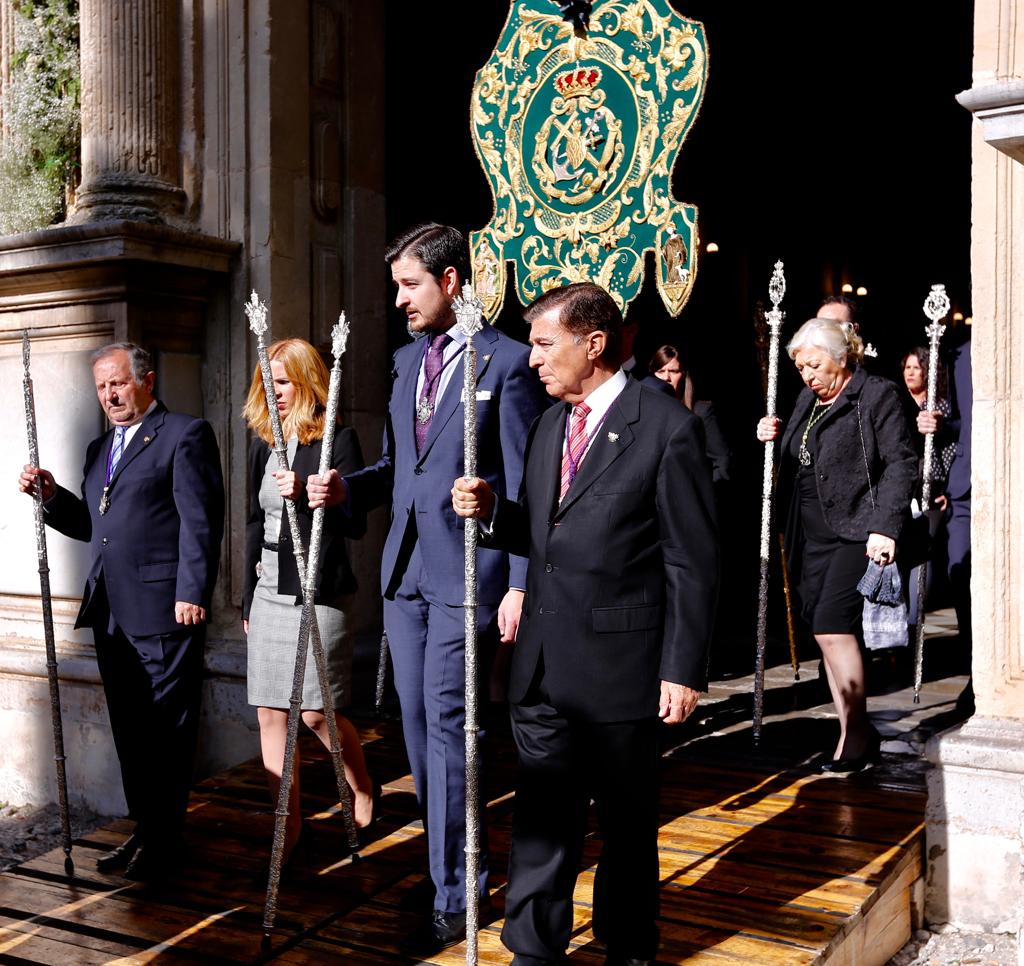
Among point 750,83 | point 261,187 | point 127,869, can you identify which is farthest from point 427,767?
point 750,83

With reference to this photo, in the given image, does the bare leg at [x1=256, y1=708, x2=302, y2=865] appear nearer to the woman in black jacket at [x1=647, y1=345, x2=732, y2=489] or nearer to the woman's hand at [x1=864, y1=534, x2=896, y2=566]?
the woman's hand at [x1=864, y1=534, x2=896, y2=566]

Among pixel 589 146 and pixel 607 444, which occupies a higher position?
pixel 589 146

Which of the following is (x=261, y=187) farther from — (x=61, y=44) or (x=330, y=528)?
(x=330, y=528)

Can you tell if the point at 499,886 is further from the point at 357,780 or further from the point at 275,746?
the point at 275,746

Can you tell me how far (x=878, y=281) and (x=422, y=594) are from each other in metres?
11.3

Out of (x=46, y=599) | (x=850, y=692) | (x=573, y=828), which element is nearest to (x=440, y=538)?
(x=573, y=828)

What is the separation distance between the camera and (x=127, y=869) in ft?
15.1

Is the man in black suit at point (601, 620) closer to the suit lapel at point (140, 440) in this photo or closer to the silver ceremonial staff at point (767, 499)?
the suit lapel at point (140, 440)

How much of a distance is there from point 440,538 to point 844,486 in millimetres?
2085

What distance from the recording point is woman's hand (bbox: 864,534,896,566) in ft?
16.3

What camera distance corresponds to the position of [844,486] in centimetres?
526

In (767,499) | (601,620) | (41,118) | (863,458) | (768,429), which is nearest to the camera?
(601,620)

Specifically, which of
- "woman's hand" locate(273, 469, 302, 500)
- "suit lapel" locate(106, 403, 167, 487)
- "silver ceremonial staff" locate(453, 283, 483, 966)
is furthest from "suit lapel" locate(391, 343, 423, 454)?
"suit lapel" locate(106, 403, 167, 487)

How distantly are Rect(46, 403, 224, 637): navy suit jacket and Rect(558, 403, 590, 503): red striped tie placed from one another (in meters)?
1.73
